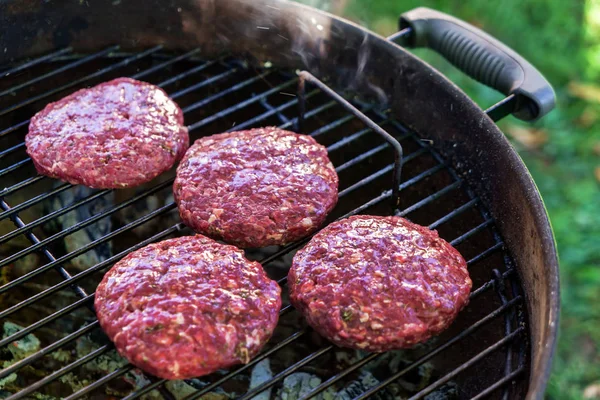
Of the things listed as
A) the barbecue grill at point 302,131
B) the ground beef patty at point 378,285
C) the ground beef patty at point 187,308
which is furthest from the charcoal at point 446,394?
the ground beef patty at point 187,308

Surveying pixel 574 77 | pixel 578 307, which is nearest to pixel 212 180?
pixel 578 307

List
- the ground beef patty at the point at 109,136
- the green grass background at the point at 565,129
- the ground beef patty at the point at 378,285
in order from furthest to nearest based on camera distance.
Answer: the green grass background at the point at 565,129 < the ground beef patty at the point at 109,136 < the ground beef patty at the point at 378,285

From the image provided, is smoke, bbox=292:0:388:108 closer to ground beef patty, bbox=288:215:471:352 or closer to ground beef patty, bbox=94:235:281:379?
ground beef patty, bbox=288:215:471:352

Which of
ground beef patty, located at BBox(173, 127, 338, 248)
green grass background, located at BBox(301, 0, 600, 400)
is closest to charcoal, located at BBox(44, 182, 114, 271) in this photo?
ground beef patty, located at BBox(173, 127, 338, 248)

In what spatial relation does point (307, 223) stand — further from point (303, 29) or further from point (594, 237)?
point (594, 237)

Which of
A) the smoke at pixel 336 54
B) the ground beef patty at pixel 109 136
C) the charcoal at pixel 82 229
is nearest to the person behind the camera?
the ground beef patty at pixel 109 136

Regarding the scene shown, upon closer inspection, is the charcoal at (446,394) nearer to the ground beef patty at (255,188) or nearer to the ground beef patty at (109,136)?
the ground beef patty at (255,188)
